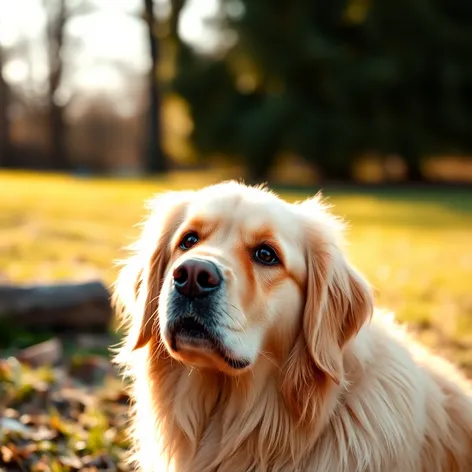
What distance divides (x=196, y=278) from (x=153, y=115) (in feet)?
105

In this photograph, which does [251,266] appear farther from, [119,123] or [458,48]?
[119,123]

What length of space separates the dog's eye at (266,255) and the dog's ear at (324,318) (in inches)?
7.6

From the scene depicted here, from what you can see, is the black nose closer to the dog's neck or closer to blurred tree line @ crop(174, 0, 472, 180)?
the dog's neck

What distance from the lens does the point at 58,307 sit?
19.9 ft

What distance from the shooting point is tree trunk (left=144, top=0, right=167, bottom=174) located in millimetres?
32500

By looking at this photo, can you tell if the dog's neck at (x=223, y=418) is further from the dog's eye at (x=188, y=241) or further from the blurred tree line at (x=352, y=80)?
the blurred tree line at (x=352, y=80)

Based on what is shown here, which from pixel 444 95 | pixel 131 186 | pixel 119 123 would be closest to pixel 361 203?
pixel 131 186

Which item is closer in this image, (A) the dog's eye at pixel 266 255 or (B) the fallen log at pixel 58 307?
(A) the dog's eye at pixel 266 255

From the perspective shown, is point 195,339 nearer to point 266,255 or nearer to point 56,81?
point 266,255

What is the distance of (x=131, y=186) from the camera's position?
936 inches

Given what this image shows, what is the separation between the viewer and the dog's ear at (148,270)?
336 centimetres

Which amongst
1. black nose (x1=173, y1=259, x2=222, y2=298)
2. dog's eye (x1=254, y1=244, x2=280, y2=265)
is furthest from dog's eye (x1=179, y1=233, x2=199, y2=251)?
black nose (x1=173, y1=259, x2=222, y2=298)

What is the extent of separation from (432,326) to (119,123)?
41.4m

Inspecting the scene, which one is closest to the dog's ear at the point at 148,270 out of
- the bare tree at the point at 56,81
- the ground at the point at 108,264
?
the ground at the point at 108,264
